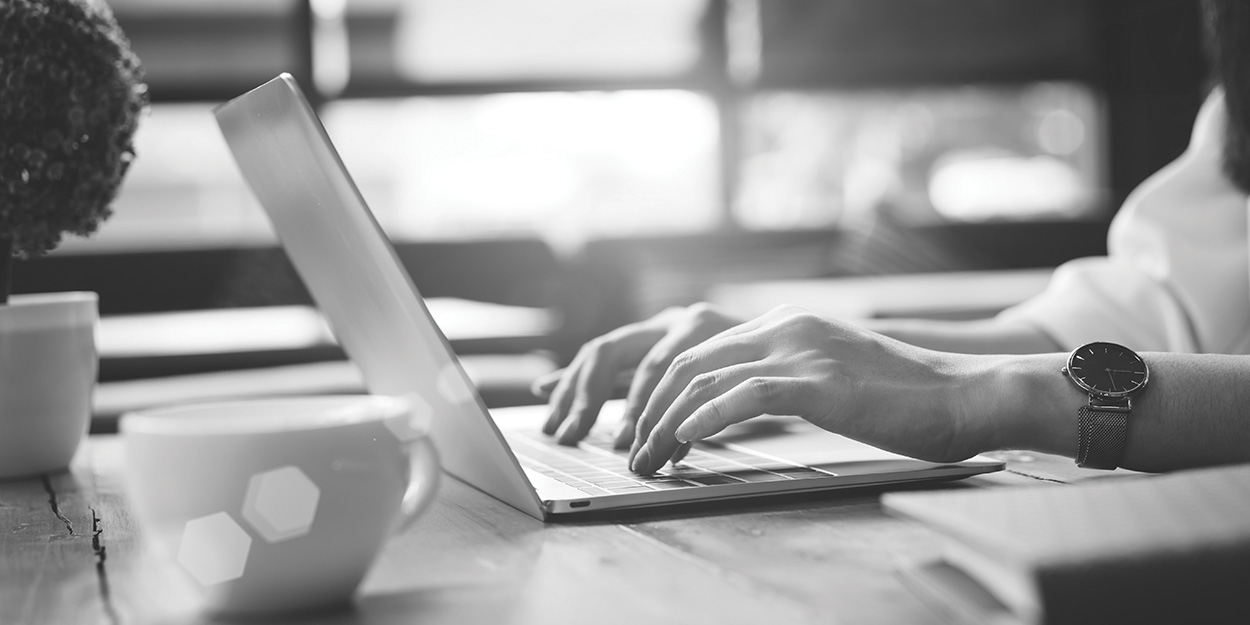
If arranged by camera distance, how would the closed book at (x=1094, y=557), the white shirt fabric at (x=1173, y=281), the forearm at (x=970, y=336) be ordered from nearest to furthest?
1. the closed book at (x=1094, y=557)
2. the forearm at (x=970, y=336)
3. the white shirt fabric at (x=1173, y=281)

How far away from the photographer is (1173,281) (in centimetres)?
118

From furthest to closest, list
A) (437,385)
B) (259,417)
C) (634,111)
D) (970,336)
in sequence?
(634,111) < (970,336) < (437,385) < (259,417)

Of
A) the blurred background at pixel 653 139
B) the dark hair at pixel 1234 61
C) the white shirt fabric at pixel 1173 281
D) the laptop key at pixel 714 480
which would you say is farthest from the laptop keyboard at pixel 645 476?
the blurred background at pixel 653 139

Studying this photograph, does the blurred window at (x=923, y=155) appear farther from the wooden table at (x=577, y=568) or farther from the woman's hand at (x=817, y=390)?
the wooden table at (x=577, y=568)

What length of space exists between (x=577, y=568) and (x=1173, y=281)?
36.9 inches

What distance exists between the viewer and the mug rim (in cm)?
41

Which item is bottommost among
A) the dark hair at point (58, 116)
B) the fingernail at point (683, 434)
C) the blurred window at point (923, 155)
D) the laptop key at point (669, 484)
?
the blurred window at point (923, 155)

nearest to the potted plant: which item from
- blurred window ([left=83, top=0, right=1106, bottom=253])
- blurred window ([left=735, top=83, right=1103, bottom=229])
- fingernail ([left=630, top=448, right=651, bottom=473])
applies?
fingernail ([left=630, top=448, right=651, bottom=473])

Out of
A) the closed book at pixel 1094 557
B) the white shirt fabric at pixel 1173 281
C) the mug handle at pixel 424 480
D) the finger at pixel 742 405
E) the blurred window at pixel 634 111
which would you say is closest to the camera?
the closed book at pixel 1094 557

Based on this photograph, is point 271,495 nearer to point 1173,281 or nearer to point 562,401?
point 562,401

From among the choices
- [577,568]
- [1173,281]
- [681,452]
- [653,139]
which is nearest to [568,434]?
[681,452]

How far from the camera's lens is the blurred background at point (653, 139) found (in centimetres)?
413

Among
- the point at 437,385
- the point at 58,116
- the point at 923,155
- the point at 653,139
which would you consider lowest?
the point at 923,155

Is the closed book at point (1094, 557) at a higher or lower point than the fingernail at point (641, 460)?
higher
